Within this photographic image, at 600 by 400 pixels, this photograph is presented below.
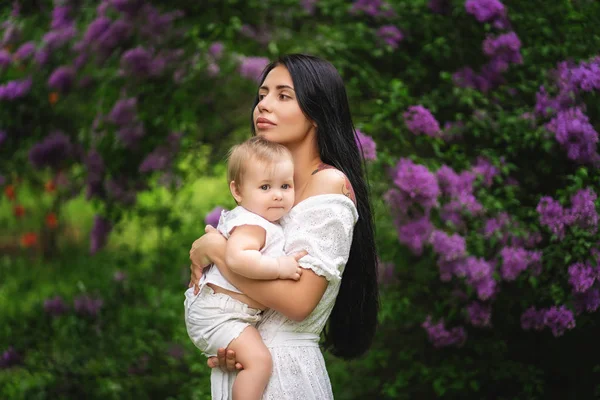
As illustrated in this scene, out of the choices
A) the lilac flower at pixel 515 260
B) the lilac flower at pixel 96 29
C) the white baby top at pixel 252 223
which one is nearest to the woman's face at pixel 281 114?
the white baby top at pixel 252 223

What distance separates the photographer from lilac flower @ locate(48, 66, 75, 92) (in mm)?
4324

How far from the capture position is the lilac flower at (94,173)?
178 inches

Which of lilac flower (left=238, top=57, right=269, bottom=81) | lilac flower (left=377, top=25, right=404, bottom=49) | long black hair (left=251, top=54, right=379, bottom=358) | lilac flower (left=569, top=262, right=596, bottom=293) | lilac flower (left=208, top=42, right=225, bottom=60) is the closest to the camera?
long black hair (left=251, top=54, right=379, bottom=358)

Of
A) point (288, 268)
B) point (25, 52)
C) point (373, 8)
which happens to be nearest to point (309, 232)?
point (288, 268)

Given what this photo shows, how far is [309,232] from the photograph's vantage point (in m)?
2.22

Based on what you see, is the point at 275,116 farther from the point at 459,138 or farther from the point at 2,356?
the point at 2,356

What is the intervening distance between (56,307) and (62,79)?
5.17 feet

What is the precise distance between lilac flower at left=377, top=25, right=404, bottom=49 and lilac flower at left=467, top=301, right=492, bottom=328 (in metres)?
1.36

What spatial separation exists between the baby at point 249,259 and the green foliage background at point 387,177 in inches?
47.5

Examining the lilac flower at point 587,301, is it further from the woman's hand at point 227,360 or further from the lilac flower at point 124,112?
the lilac flower at point 124,112

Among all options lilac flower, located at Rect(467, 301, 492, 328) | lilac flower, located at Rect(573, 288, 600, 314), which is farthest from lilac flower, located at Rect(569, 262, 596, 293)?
lilac flower, located at Rect(467, 301, 492, 328)

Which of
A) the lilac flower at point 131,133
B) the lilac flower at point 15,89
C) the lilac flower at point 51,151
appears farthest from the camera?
the lilac flower at point 51,151

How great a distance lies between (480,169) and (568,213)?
1.49ft

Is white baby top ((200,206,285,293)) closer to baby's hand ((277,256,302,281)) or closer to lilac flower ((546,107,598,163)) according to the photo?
baby's hand ((277,256,302,281))
